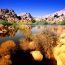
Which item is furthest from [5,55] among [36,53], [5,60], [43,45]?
[43,45]

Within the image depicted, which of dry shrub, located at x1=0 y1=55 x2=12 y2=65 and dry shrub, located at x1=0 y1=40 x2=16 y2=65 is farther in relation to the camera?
dry shrub, located at x1=0 y1=40 x2=16 y2=65

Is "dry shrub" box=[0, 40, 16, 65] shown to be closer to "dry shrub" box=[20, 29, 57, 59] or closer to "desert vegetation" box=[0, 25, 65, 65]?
"desert vegetation" box=[0, 25, 65, 65]

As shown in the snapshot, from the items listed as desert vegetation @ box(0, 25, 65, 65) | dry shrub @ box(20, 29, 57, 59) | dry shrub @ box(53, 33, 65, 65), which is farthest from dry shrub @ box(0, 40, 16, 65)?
dry shrub @ box(53, 33, 65, 65)

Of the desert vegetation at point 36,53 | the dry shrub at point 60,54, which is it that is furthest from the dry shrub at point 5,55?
the dry shrub at point 60,54

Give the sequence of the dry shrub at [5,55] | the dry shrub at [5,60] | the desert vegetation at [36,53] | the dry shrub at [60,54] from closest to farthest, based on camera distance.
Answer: the dry shrub at [5,60] < the dry shrub at [5,55] < the dry shrub at [60,54] < the desert vegetation at [36,53]

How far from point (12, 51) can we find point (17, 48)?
135cm

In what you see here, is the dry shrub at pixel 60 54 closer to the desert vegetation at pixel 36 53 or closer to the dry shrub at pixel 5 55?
the desert vegetation at pixel 36 53

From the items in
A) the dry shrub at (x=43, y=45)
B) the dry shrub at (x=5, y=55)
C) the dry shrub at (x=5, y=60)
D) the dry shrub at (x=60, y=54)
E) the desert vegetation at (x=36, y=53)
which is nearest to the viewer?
the dry shrub at (x=5, y=60)

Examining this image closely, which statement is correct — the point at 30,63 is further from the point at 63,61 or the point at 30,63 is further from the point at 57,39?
the point at 57,39

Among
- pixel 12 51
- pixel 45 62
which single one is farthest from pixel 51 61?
pixel 12 51

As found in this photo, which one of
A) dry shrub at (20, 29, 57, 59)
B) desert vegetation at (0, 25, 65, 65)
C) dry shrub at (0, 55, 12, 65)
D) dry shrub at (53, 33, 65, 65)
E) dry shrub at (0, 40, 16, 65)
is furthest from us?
dry shrub at (20, 29, 57, 59)

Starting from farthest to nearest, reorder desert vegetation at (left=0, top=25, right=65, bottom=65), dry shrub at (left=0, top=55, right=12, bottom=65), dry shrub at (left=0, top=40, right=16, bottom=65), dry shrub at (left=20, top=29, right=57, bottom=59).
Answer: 1. dry shrub at (left=20, top=29, right=57, bottom=59)
2. desert vegetation at (left=0, top=25, right=65, bottom=65)
3. dry shrub at (left=0, top=40, right=16, bottom=65)
4. dry shrub at (left=0, top=55, right=12, bottom=65)

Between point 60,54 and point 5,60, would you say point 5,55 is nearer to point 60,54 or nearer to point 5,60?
point 5,60

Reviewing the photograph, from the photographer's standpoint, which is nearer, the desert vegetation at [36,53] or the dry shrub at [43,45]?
the desert vegetation at [36,53]
